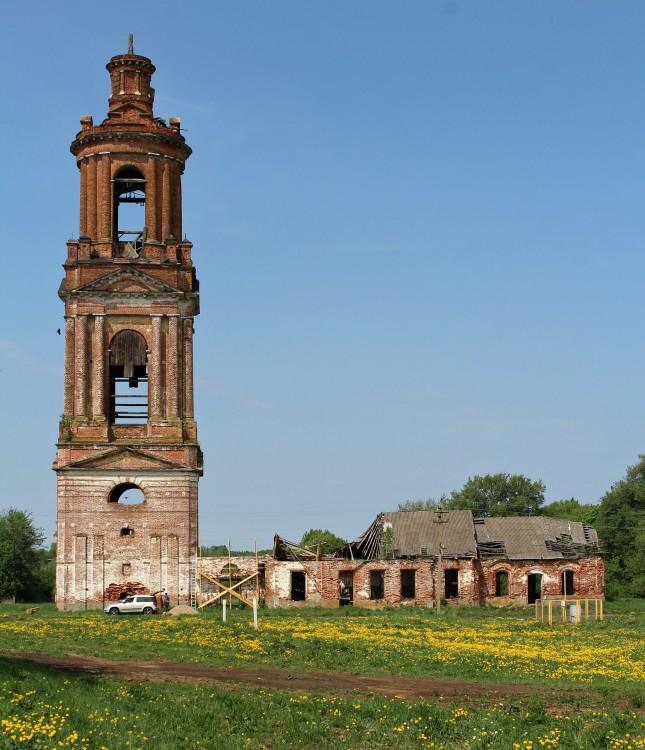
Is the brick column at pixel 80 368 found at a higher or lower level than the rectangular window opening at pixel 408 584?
higher

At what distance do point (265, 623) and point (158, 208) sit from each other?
20.9 metres

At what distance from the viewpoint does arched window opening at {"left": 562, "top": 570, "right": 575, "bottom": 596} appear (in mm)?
52969

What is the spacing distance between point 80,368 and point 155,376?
10.8ft

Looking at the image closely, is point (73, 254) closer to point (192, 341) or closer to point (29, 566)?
point (192, 341)

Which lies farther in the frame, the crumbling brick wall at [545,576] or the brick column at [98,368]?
the crumbling brick wall at [545,576]

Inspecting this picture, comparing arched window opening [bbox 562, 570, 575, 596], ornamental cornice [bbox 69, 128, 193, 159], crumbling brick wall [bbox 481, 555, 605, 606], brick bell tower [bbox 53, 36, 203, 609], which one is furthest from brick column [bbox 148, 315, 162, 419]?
arched window opening [bbox 562, 570, 575, 596]

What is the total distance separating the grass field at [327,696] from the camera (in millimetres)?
15898

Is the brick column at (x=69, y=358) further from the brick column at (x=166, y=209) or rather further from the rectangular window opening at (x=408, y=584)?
the rectangular window opening at (x=408, y=584)

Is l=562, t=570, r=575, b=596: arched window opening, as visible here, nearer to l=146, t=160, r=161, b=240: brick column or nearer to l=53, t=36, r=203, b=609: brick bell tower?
l=53, t=36, r=203, b=609: brick bell tower

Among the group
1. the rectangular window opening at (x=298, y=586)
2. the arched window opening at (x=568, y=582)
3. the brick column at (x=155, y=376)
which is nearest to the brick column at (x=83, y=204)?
the brick column at (x=155, y=376)

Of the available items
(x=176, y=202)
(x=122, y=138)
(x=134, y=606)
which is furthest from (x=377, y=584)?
(x=122, y=138)

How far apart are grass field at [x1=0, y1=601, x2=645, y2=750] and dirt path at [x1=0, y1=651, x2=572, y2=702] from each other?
0.57m

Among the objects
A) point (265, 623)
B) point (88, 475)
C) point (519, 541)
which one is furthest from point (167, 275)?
point (519, 541)

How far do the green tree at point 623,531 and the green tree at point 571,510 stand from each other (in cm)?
485
